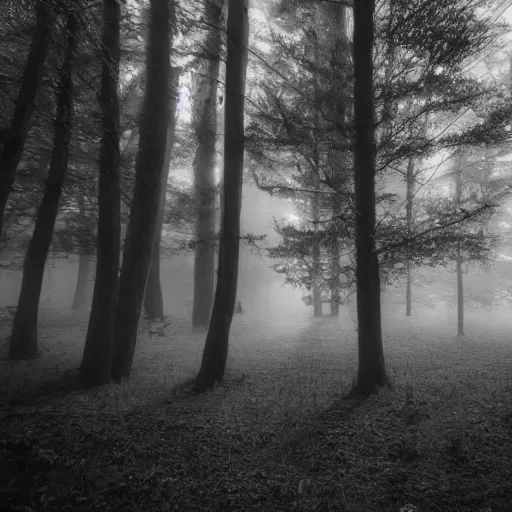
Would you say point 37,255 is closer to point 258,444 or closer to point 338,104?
point 258,444

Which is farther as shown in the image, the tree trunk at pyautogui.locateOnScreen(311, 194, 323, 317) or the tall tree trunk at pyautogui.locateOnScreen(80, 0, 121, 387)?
the tree trunk at pyautogui.locateOnScreen(311, 194, 323, 317)

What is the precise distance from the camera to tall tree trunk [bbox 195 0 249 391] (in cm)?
700

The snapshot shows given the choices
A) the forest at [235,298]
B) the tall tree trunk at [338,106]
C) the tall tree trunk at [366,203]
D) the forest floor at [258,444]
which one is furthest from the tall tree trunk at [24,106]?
the tall tree trunk at [366,203]

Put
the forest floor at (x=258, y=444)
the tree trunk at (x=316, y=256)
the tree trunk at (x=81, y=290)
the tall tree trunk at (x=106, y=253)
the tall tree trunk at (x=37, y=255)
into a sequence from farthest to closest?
the tree trunk at (x=81, y=290) < the tall tree trunk at (x=37, y=255) < the tree trunk at (x=316, y=256) < the tall tree trunk at (x=106, y=253) < the forest floor at (x=258, y=444)

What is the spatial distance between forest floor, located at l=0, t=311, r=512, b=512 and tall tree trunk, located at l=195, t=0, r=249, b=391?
61 cm

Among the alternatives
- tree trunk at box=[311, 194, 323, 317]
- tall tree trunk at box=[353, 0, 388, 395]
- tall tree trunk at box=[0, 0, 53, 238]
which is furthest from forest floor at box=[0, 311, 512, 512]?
tall tree trunk at box=[0, 0, 53, 238]

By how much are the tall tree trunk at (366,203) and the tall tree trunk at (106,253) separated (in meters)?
4.81

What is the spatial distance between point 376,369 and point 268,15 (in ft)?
38.4

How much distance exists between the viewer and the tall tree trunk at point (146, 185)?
6.86 m

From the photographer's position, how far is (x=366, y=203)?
6.41m

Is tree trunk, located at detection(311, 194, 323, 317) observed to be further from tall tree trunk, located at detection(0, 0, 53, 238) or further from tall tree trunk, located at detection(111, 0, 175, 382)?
tall tree trunk, located at detection(0, 0, 53, 238)

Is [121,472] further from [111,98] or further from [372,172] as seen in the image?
[111,98]

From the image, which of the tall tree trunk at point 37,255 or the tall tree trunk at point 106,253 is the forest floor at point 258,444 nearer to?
the tall tree trunk at point 106,253

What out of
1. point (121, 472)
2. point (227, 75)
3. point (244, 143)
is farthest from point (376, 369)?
point (227, 75)
